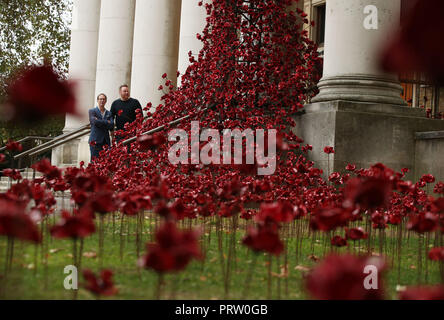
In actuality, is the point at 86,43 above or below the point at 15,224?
above

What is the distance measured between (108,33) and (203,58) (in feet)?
22.2

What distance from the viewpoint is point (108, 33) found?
21000 millimetres

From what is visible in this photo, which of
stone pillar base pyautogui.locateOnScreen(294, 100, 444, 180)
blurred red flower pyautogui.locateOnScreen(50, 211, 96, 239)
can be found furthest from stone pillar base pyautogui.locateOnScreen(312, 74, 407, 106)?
blurred red flower pyautogui.locateOnScreen(50, 211, 96, 239)

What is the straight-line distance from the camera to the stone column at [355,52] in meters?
11.7

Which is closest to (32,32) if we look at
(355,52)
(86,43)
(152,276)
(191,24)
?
(86,43)

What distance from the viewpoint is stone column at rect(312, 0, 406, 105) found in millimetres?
11734

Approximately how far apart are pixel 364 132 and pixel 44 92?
32.1ft

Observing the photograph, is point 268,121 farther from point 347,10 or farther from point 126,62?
point 126,62

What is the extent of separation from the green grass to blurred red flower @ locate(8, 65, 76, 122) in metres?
1.36

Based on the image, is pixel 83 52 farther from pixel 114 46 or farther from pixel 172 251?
pixel 172 251

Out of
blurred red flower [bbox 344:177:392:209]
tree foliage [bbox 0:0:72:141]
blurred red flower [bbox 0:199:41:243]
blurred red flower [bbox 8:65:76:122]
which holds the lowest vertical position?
blurred red flower [bbox 0:199:41:243]

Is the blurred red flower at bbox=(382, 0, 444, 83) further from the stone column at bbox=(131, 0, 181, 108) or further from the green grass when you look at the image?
the stone column at bbox=(131, 0, 181, 108)

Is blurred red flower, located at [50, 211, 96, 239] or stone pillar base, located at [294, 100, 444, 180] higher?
stone pillar base, located at [294, 100, 444, 180]

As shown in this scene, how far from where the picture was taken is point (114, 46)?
20953 millimetres
